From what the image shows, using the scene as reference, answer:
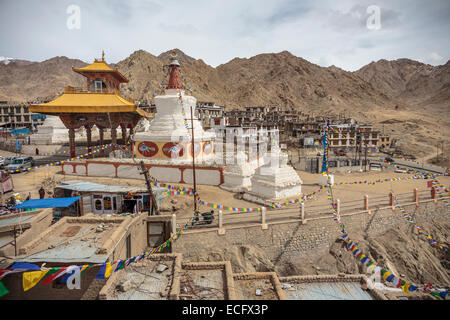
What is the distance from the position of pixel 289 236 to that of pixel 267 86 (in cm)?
10967

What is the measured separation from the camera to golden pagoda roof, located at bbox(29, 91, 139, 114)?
21.2 m

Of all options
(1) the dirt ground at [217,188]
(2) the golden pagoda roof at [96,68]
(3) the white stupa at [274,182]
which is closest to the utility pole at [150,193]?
(1) the dirt ground at [217,188]

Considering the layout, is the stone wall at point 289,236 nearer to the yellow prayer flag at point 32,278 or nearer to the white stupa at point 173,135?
the yellow prayer flag at point 32,278

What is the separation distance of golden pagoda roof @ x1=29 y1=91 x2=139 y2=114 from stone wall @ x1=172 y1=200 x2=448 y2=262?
13.5 meters

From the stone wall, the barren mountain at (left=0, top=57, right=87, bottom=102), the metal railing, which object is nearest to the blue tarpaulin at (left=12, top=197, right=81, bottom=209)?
the metal railing

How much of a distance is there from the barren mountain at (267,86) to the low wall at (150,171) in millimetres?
59285

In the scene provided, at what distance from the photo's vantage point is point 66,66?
147500 millimetres

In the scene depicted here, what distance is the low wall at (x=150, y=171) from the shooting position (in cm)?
1886

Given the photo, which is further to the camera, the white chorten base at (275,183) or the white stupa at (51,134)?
the white stupa at (51,134)

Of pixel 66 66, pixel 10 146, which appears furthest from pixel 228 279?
pixel 66 66
